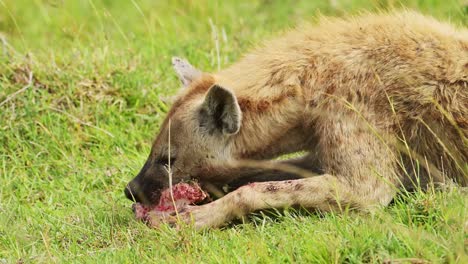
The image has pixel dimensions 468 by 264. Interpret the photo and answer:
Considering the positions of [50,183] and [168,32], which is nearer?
[50,183]

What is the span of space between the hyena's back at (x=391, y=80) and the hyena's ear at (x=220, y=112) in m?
0.16

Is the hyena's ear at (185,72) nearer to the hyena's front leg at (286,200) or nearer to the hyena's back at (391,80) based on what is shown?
the hyena's back at (391,80)

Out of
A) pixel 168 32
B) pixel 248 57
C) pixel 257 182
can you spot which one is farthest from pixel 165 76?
pixel 257 182

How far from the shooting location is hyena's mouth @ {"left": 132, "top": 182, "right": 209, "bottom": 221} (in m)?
5.16

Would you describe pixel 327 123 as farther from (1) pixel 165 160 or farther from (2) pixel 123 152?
(2) pixel 123 152

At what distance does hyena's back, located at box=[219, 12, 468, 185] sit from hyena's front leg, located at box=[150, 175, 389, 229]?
36 cm

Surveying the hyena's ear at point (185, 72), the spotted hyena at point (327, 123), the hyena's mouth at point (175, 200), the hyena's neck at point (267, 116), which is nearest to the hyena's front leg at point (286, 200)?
the spotted hyena at point (327, 123)

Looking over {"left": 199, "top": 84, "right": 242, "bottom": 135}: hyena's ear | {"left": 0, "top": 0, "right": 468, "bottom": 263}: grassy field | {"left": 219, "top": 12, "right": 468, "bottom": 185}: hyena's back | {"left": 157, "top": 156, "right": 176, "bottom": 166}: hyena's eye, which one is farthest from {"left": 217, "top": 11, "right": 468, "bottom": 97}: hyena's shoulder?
{"left": 0, "top": 0, "right": 468, "bottom": 263}: grassy field

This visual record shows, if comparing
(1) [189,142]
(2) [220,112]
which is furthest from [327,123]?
(1) [189,142]

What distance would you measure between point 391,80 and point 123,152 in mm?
2174

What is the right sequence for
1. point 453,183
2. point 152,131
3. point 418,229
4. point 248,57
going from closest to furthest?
point 418,229, point 453,183, point 248,57, point 152,131

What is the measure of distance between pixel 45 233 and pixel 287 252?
4.97ft

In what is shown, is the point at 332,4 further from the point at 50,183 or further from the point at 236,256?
the point at 236,256

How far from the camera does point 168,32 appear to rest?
8508 millimetres
